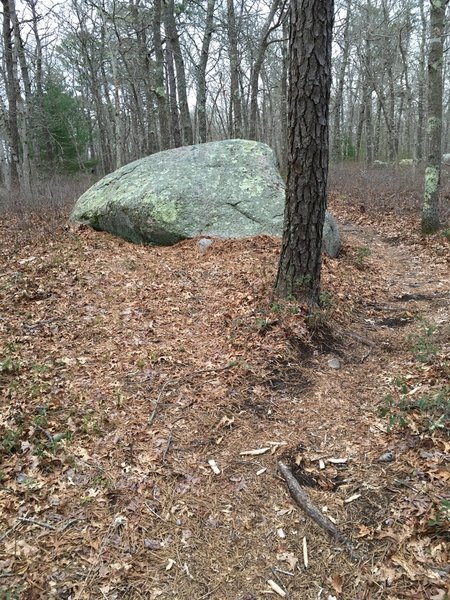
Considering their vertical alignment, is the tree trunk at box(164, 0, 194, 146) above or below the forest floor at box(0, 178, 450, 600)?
above

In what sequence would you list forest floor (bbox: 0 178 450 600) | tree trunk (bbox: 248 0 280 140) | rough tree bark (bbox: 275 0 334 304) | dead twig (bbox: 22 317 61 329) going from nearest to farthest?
forest floor (bbox: 0 178 450 600), rough tree bark (bbox: 275 0 334 304), dead twig (bbox: 22 317 61 329), tree trunk (bbox: 248 0 280 140)

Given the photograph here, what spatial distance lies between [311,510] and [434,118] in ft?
28.5

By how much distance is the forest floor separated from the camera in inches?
100

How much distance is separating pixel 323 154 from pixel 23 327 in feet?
12.9

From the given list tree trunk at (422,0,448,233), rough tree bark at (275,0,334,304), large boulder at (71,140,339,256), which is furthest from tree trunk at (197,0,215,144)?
rough tree bark at (275,0,334,304)

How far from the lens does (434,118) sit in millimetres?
8805

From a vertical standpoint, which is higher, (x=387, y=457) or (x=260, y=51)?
(x=260, y=51)

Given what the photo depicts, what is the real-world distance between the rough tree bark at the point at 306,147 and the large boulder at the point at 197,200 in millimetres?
2467

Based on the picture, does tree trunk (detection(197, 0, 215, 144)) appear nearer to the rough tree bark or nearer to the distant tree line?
the distant tree line

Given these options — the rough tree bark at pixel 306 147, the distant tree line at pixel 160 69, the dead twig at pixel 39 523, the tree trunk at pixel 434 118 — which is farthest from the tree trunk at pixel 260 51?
the dead twig at pixel 39 523

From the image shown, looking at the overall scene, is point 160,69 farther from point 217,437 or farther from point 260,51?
point 217,437

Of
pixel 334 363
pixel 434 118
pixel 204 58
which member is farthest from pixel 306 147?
pixel 204 58

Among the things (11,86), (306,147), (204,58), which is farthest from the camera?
(204,58)

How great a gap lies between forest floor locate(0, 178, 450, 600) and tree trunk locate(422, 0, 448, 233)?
3.32 meters
